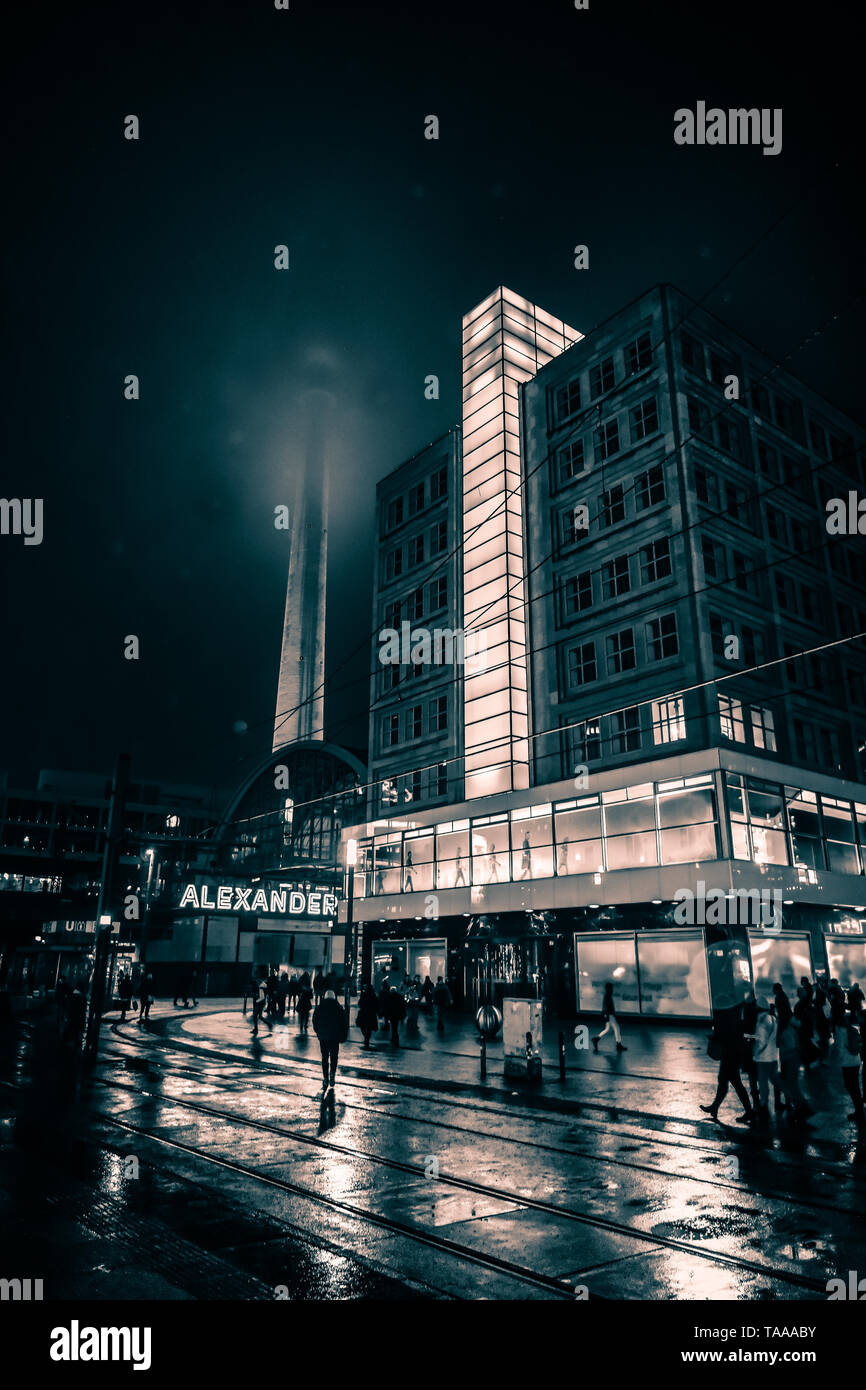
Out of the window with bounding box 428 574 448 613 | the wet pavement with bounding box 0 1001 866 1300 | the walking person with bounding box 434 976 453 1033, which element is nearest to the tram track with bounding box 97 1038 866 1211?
the wet pavement with bounding box 0 1001 866 1300

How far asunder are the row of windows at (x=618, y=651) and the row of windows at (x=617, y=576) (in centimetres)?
175

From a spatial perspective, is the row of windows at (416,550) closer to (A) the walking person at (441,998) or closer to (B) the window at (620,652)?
(B) the window at (620,652)

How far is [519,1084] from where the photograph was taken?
54.1ft

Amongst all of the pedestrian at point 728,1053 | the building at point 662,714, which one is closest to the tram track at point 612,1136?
the pedestrian at point 728,1053

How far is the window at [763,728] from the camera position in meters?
34.1

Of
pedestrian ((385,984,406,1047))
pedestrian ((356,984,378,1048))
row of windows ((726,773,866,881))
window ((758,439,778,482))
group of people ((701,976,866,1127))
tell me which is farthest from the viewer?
window ((758,439,778,482))

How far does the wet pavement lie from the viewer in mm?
6254

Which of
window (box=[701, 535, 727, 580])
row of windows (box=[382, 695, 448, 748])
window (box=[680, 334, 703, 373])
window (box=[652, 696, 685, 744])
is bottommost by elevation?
window (box=[652, 696, 685, 744])

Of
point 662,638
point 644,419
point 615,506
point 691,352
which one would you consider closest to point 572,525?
point 615,506

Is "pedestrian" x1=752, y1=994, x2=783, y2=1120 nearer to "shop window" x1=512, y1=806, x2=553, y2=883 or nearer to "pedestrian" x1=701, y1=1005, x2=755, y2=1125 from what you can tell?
"pedestrian" x1=701, y1=1005, x2=755, y2=1125

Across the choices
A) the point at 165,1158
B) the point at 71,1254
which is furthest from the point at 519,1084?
the point at 71,1254

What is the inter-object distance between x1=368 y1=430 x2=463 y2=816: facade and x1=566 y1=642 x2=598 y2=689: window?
7.12 metres

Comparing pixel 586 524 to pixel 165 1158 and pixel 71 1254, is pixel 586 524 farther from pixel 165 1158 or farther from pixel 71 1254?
pixel 71 1254
